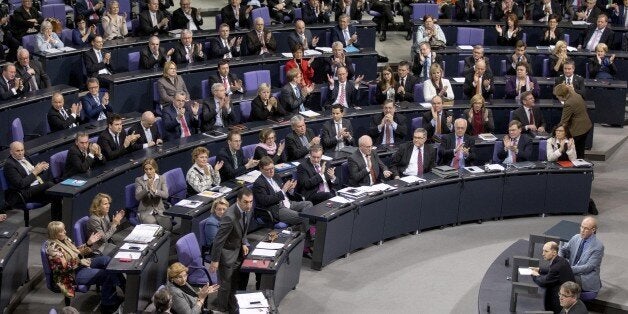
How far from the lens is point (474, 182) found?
1434cm

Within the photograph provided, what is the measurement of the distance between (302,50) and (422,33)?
8.25 feet

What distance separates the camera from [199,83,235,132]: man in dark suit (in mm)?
15281

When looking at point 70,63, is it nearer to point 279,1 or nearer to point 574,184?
point 279,1

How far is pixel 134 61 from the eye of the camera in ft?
55.1

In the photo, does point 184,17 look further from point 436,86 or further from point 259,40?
point 436,86

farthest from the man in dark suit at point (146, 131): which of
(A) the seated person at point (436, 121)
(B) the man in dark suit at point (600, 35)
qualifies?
(B) the man in dark suit at point (600, 35)

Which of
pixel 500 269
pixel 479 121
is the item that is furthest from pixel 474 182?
Answer: pixel 500 269

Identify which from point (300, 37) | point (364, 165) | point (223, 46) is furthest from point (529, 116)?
point (223, 46)

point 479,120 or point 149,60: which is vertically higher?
point 149,60

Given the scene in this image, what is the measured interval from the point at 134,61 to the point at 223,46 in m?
1.65

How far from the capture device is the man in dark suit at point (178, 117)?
48.8 ft

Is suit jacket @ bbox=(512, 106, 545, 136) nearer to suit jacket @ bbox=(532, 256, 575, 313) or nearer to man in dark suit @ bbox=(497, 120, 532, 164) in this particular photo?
man in dark suit @ bbox=(497, 120, 532, 164)

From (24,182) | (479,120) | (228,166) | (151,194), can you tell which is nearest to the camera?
(151,194)

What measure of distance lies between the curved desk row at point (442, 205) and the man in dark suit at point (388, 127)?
1.36 meters
